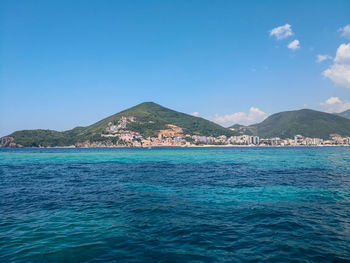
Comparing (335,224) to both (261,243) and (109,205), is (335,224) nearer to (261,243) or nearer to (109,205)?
(261,243)

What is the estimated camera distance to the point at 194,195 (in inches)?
838

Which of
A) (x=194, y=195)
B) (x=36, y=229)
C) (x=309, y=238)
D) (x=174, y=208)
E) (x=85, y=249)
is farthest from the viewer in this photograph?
(x=194, y=195)

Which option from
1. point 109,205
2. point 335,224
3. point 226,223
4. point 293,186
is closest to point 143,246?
point 226,223

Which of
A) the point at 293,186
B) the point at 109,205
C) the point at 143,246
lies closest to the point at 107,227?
the point at 143,246

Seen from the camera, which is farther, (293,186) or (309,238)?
(293,186)

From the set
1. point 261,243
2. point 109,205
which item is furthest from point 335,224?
point 109,205

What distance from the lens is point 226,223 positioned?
43.5 feet

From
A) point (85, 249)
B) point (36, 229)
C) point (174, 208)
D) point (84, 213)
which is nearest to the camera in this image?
point (85, 249)

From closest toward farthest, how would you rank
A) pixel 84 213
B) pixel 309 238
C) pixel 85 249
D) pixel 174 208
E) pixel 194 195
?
pixel 85 249 < pixel 309 238 < pixel 84 213 < pixel 174 208 < pixel 194 195

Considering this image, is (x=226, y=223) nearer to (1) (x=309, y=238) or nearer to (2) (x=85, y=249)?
(1) (x=309, y=238)

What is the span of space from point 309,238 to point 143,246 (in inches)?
357

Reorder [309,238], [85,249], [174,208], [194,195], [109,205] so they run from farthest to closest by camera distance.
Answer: [194,195] < [109,205] < [174,208] < [309,238] < [85,249]

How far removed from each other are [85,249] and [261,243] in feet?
29.2

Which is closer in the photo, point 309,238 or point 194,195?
point 309,238
